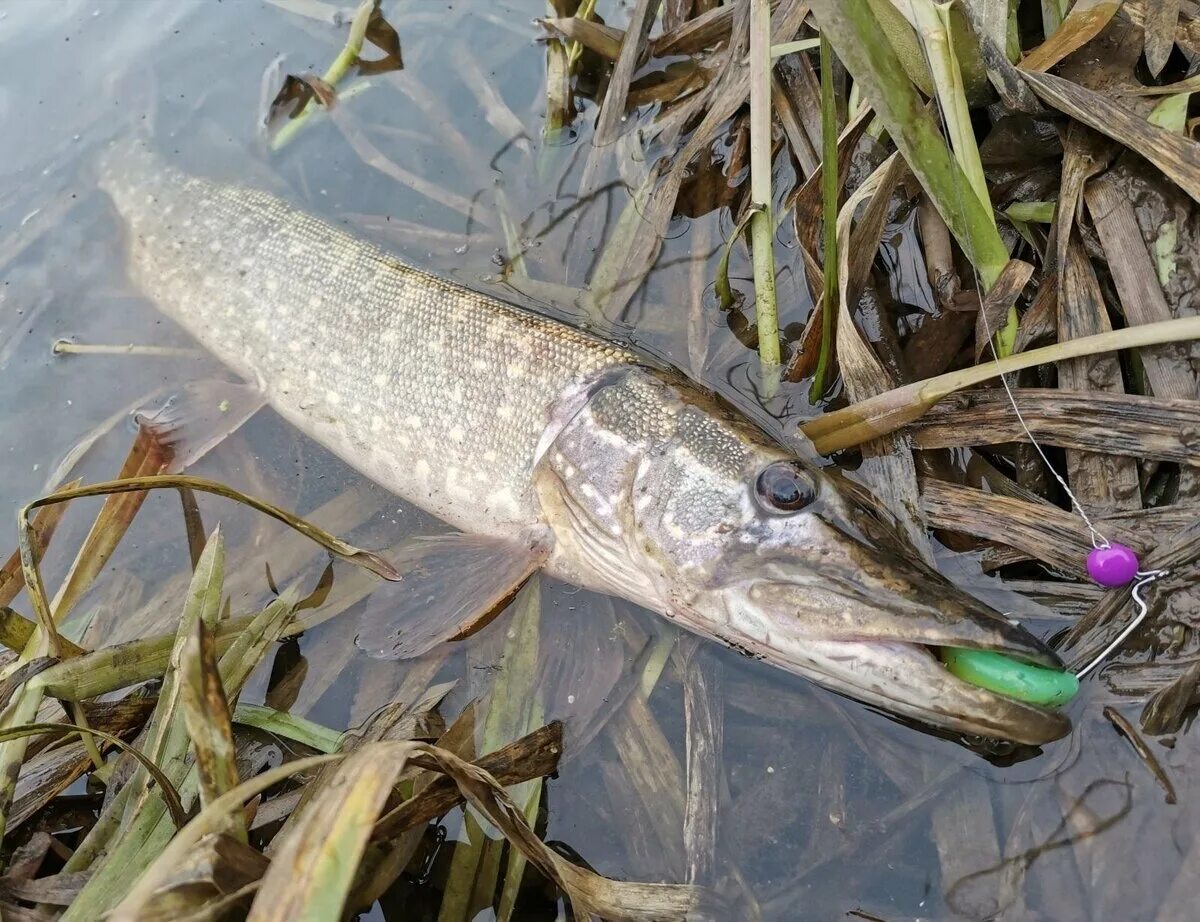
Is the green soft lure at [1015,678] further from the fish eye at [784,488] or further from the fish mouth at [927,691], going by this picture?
the fish eye at [784,488]

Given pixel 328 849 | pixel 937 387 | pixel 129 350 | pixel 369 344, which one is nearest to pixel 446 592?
pixel 369 344

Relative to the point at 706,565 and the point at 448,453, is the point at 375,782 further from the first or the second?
the point at 448,453

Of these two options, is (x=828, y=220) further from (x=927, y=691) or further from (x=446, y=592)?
(x=446, y=592)

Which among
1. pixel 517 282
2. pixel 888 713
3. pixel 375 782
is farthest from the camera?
pixel 517 282

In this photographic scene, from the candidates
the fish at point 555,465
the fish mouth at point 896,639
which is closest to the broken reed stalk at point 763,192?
the fish at point 555,465

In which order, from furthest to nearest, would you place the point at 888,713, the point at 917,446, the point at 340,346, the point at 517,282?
the point at 517,282
the point at 340,346
the point at 917,446
the point at 888,713

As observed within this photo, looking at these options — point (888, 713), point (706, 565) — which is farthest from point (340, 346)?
point (888, 713)
